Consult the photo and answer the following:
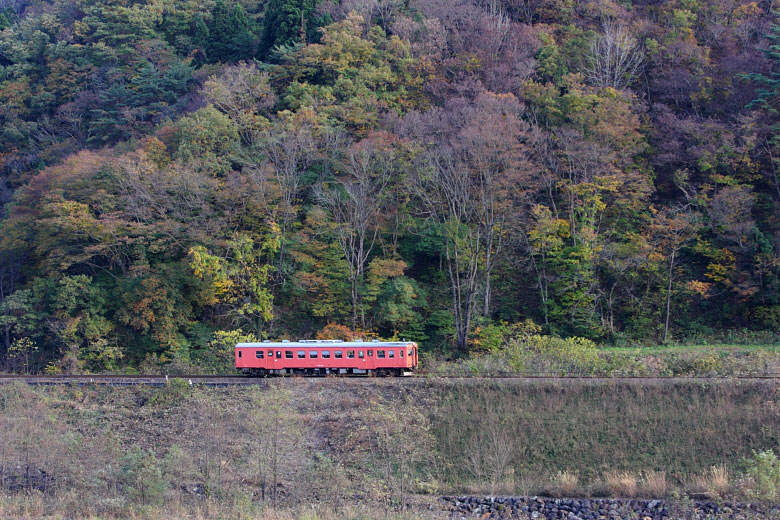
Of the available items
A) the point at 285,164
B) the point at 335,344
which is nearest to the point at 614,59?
the point at 285,164

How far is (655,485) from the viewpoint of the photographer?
1998cm

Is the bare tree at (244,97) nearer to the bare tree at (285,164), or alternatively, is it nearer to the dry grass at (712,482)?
the bare tree at (285,164)

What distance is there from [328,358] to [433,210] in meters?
12.4

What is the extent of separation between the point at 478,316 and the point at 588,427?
13.1 metres

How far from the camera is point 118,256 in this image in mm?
37844

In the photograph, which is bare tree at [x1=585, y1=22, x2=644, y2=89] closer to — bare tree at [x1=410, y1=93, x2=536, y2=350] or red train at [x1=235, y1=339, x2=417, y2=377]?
bare tree at [x1=410, y1=93, x2=536, y2=350]

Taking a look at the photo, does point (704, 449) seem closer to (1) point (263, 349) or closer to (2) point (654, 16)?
(1) point (263, 349)

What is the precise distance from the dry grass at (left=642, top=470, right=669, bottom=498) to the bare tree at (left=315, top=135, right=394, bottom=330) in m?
17.7

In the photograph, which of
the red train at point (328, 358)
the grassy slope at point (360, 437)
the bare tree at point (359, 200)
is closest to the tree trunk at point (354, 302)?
the bare tree at point (359, 200)

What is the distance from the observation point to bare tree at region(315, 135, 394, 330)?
3634 centimetres

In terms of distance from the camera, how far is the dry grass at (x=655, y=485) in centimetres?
1978

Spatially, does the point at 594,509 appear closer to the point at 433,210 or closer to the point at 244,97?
the point at 433,210

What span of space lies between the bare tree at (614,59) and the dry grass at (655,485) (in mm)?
28295

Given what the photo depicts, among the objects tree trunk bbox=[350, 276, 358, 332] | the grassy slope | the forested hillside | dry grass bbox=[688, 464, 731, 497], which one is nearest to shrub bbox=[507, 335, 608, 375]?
the grassy slope
